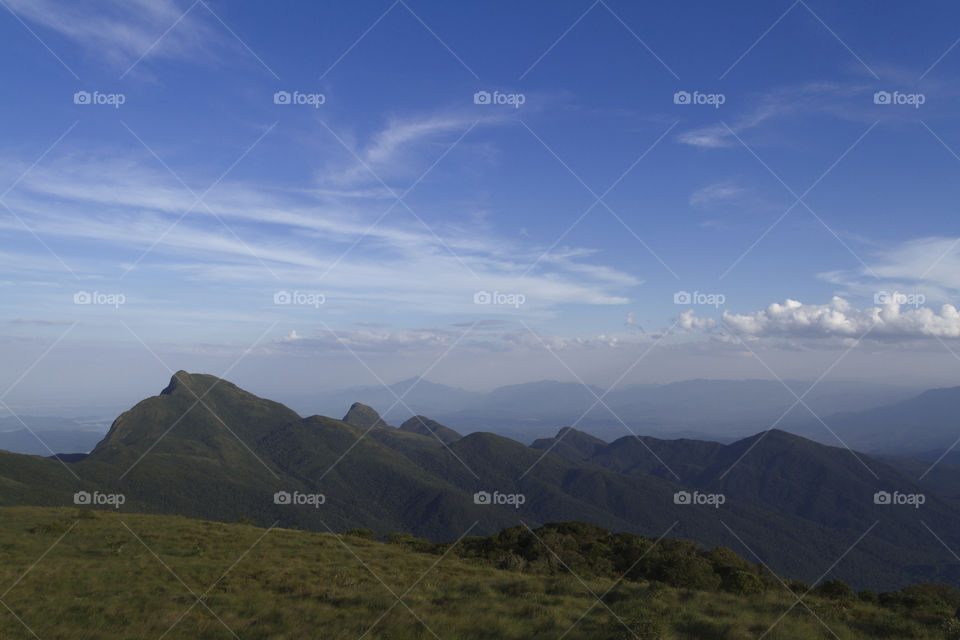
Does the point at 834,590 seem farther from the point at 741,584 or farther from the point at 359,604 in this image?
the point at 359,604

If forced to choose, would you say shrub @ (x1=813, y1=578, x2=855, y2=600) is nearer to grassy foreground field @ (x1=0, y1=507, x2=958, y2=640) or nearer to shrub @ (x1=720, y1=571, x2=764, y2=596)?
grassy foreground field @ (x1=0, y1=507, x2=958, y2=640)

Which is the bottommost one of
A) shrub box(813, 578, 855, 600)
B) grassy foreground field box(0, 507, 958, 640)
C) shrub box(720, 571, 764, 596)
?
shrub box(813, 578, 855, 600)

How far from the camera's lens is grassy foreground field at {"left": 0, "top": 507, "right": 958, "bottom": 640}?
55.3ft

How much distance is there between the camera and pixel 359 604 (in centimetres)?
1964

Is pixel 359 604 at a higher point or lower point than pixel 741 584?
higher

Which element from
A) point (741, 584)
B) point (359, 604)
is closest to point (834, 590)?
point (741, 584)

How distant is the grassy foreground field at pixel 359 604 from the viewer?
16.8m

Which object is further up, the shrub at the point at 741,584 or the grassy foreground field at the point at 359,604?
the grassy foreground field at the point at 359,604

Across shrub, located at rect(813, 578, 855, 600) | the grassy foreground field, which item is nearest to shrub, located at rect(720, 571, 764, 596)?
the grassy foreground field

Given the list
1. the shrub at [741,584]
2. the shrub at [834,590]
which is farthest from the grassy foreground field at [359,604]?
the shrub at [834,590]

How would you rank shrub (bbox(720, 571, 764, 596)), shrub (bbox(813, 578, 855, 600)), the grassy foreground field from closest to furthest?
the grassy foreground field → shrub (bbox(720, 571, 764, 596)) → shrub (bbox(813, 578, 855, 600))

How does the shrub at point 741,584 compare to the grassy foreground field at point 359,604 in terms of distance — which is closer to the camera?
the grassy foreground field at point 359,604

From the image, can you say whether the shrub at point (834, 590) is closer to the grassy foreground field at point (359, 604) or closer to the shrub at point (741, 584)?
the grassy foreground field at point (359, 604)

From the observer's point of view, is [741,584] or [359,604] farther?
[741,584]
